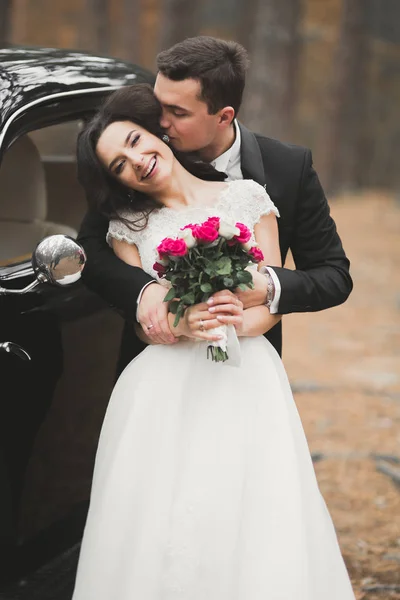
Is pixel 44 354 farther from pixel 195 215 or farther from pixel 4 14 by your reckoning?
pixel 4 14

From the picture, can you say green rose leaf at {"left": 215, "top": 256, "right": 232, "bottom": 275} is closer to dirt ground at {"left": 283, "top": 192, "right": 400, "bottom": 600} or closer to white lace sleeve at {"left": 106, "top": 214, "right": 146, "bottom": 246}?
white lace sleeve at {"left": 106, "top": 214, "right": 146, "bottom": 246}

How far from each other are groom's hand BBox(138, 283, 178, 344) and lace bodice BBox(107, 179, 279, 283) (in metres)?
0.09

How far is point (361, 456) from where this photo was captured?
222 inches

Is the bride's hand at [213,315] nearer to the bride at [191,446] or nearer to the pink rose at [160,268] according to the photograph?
the bride at [191,446]

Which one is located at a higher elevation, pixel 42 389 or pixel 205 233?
pixel 205 233

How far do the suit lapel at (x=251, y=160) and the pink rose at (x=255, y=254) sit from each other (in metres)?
0.40

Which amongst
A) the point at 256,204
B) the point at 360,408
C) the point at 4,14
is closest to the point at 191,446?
the point at 256,204

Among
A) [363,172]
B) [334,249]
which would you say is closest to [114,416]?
[334,249]

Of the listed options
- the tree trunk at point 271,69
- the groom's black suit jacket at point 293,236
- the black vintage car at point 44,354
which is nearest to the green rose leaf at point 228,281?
the groom's black suit jacket at point 293,236

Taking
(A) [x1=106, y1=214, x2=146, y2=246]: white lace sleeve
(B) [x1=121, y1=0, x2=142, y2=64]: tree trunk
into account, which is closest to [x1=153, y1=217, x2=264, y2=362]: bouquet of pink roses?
(A) [x1=106, y1=214, x2=146, y2=246]: white lace sleeve

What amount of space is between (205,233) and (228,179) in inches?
20.9

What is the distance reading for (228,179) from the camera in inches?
119

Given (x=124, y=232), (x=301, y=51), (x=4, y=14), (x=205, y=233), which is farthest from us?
(x=301, y=51)

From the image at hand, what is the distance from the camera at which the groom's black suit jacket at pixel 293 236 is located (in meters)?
2.94
